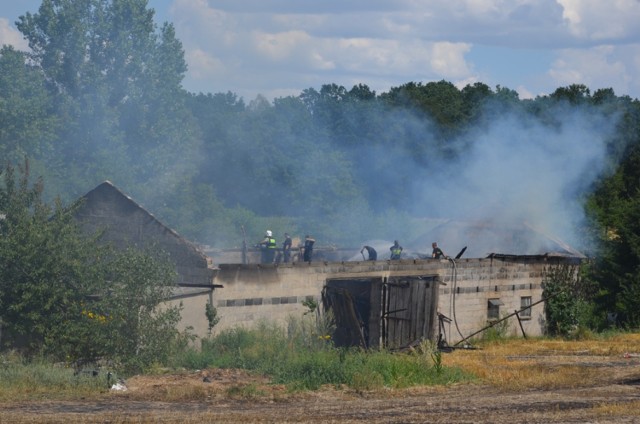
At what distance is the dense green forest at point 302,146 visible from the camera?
39312mm

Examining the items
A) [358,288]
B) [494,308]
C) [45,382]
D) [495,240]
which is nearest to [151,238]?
[358,288]

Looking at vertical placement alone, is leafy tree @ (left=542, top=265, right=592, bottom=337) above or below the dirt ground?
above

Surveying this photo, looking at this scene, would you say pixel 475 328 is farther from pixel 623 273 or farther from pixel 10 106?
pixel 10 106

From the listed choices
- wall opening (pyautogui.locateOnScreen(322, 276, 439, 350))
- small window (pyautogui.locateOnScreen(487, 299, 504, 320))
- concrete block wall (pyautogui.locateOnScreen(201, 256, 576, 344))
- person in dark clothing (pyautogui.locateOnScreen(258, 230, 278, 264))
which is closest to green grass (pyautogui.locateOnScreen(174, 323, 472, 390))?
concrete block wall (pyautogui.locateOnScreen(201, 256, 576, 344))

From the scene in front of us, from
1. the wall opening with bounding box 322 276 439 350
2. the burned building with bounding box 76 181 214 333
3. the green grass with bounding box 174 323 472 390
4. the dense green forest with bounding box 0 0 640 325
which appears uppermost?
the dense green forest with bounding box 0 0 640 325

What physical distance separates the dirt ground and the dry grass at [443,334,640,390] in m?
0.59

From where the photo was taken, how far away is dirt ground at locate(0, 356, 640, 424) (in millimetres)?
16031

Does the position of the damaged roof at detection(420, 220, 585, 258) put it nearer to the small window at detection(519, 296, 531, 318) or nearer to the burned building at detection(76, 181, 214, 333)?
the small window at detection(519, 296, 531, 318)

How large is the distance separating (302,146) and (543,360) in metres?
29.1

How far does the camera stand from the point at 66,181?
5144cm

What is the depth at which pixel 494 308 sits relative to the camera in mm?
29172

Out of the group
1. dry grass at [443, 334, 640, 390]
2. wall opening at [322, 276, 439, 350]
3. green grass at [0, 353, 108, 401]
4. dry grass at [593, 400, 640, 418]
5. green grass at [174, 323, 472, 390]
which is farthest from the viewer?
wall opening at [322, 276, 439, 350]

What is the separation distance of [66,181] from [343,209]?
46.5 ft

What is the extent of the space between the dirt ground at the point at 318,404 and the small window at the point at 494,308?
8514 millimetres
